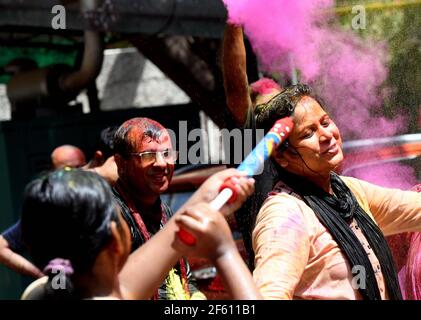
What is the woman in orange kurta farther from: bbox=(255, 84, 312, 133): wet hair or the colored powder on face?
the colored powder on face

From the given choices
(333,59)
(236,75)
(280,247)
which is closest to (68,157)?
(236,75)

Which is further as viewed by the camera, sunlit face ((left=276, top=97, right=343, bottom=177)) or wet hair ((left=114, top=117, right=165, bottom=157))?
wet hair ((left=114, top=117, right=165, bottom=157))

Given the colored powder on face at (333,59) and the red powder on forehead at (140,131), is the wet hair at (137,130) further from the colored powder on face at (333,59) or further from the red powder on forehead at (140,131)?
the colored powder on face at (333,59)

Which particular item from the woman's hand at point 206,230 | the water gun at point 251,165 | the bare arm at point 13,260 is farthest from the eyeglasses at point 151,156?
the woman's hand at point 206,230

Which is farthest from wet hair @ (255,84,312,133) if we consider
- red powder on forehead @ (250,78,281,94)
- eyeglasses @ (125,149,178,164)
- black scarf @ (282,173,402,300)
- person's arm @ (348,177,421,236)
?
red powder on forehead @ (250,78,281,94)

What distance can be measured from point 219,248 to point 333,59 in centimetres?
212

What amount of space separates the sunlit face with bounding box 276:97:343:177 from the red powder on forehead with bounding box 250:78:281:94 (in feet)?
3.89

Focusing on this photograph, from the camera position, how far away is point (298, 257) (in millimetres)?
2576

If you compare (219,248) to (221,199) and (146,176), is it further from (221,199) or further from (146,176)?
(146,176)

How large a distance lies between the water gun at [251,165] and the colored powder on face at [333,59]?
1.54m

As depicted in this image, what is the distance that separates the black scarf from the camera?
2.69m

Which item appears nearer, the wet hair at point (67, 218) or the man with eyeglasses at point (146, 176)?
the wet hair at point (67, 218)

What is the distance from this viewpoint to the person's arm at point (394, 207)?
10.0 ft
